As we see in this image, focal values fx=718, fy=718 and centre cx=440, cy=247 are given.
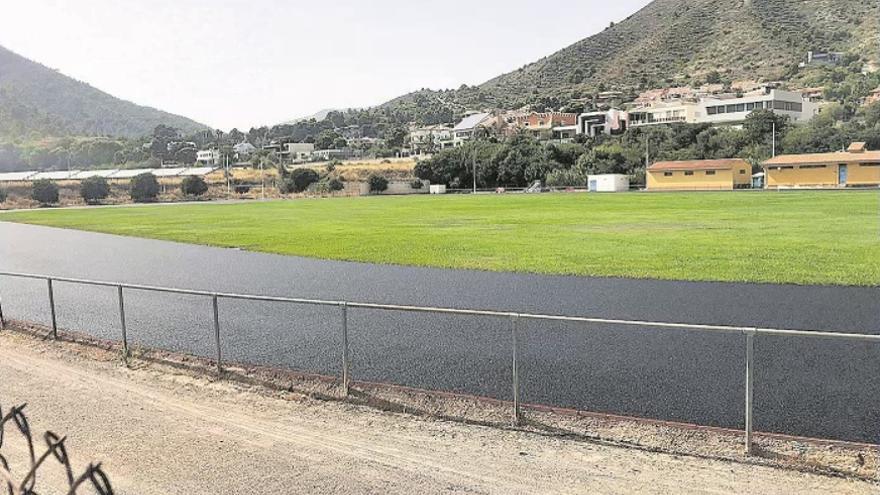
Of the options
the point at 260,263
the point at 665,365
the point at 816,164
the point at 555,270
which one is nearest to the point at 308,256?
the point at 260,263

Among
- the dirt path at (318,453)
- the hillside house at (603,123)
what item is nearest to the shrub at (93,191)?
the dirt path at (318,453)

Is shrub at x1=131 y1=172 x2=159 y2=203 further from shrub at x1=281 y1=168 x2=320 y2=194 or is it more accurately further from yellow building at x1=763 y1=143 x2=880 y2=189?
yellow building at x1=763 y1=143 x2=880 y2=189

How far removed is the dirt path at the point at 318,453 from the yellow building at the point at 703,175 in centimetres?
8292

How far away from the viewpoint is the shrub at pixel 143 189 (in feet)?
335

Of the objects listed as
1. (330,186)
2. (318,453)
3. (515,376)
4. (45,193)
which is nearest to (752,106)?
(330,186)

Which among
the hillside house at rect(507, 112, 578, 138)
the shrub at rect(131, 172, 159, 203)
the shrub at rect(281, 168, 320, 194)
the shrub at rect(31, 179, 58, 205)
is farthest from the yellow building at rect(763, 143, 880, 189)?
the hillside house at rect(507, 112, 578, 138)

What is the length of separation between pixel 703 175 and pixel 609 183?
11.7 m

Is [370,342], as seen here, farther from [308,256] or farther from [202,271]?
[308,256]

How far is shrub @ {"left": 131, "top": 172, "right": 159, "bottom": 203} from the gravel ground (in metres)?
84.3

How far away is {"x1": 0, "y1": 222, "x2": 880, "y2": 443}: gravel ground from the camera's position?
9695 millimetres

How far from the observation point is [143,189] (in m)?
102

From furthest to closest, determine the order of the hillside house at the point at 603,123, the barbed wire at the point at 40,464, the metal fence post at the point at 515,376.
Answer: the hillside house at the point at 603,123, the metal fence post at the point at 515,376, the barbed wire at the point at 40,464

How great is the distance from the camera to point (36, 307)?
1809cm

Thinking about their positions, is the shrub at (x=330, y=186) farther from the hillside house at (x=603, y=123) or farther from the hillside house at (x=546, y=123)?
the hillside house at (x=546, y=123)
